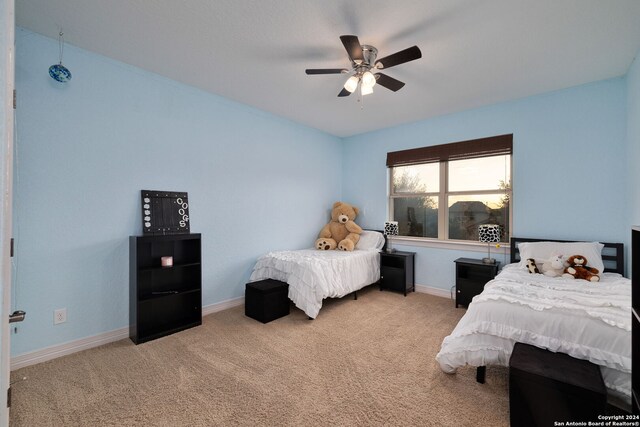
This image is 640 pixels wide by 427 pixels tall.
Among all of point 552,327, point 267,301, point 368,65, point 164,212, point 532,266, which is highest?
point 368,65

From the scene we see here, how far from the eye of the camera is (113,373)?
2137 mm

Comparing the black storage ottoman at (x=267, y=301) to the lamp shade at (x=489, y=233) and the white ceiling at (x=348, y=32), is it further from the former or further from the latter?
the lamp shade at (x=489, y=233)

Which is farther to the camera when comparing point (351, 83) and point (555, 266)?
point (555, 266)

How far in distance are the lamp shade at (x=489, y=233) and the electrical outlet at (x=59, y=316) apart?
4.43 m

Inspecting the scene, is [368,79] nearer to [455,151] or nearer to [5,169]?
[455,151]

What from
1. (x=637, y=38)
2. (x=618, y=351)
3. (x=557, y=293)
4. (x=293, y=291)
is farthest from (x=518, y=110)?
(x=293, y=291)

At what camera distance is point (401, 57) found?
2.13m

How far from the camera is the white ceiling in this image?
1.95 metres

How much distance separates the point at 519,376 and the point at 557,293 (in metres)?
0.95

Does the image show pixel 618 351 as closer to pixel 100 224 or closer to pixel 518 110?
pixel 518 110

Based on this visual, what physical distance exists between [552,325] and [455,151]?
109 inches

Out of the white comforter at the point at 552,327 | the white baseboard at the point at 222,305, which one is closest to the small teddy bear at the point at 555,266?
the white comforter at the point at 552,327

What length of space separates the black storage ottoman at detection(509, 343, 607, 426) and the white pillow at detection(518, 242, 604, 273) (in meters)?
1.67

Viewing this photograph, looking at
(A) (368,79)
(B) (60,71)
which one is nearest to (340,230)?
(A) (368,79)
